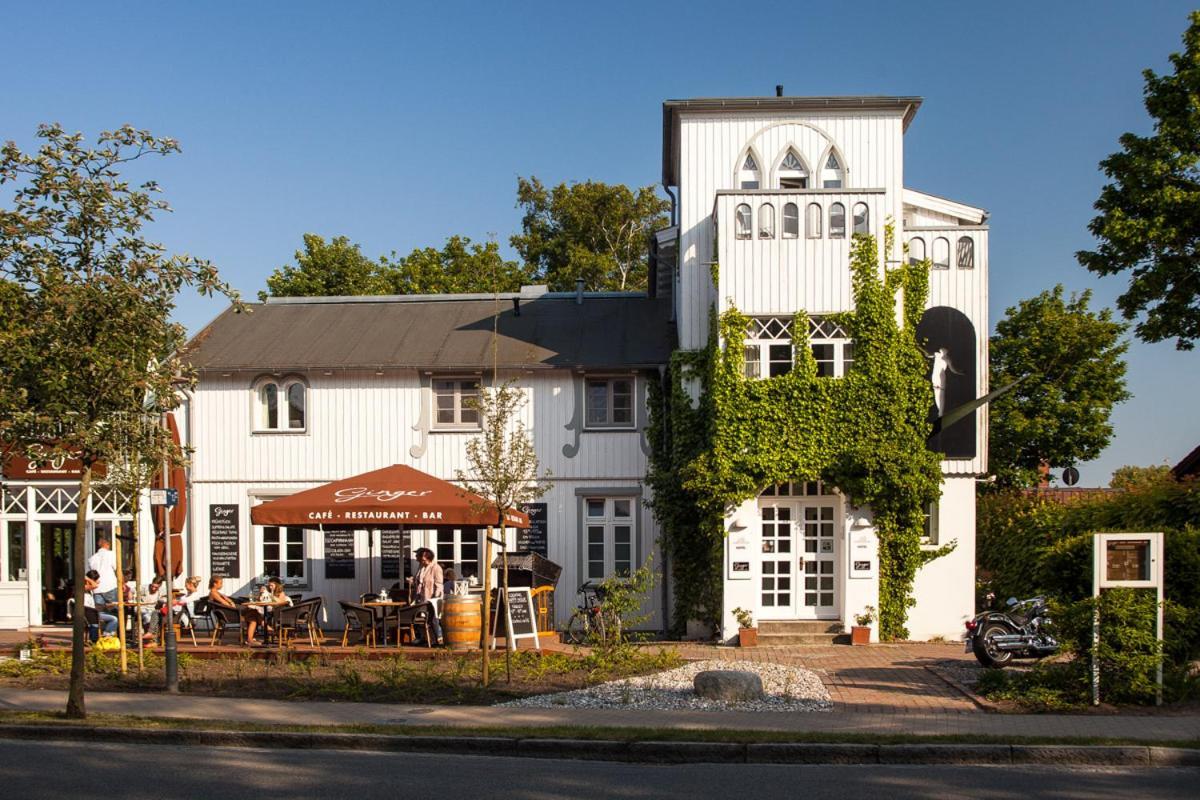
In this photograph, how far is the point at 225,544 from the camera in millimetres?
23781

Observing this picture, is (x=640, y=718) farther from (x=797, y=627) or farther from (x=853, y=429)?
(x=853, y=429)

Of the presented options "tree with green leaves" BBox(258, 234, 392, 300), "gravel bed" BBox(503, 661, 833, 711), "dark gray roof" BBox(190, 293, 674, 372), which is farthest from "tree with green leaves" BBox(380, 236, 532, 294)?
"gravel bed" BBox(503, 661, 833, 711)

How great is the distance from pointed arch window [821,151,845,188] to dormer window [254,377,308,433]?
1060 cm

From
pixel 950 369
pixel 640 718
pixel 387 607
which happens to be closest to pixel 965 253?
pixel 950 369

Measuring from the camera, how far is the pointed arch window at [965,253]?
2191cm

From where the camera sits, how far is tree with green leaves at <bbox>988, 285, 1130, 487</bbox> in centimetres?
3366

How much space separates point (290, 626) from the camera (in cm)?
1911

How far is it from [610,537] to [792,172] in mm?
7496

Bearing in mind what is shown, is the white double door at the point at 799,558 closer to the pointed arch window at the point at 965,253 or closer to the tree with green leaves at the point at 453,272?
the pointed arch window at the point at 965,253

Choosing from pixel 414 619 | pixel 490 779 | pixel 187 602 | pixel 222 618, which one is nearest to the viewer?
pixel 490 779

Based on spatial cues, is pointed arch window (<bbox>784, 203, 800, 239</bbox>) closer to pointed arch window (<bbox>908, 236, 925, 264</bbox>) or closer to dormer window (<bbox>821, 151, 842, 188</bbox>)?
dormer window (<bbox>821, 151, 842, 188</bbox>)

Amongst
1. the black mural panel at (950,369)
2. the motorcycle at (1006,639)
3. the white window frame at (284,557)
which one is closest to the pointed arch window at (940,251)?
the black mural panel at (950,369)

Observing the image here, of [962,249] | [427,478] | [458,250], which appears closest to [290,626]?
[427,478]

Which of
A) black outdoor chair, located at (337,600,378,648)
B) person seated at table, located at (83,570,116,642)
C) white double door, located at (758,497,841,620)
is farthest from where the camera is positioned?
white double door, located at (758,497,841,620)
